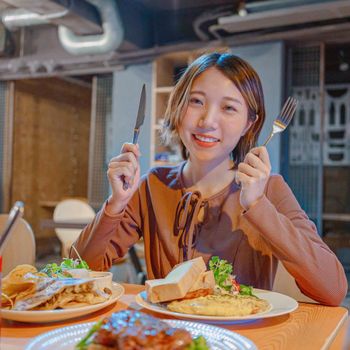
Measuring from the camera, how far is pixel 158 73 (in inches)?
195

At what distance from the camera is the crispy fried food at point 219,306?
83 centimetres

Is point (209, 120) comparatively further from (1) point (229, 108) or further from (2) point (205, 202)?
(2) point (205, 202)

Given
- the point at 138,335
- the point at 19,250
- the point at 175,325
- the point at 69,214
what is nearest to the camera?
the point at 138,335

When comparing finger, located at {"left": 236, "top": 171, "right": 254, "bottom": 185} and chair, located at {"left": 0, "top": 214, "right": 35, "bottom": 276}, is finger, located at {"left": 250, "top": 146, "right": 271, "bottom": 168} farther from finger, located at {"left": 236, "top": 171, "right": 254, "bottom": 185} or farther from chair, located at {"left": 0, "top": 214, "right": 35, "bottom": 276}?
chair, located at {"left": 0, "top": 214, "right": 35, "bottom": 276}

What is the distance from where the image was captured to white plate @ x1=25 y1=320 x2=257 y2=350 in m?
0.64

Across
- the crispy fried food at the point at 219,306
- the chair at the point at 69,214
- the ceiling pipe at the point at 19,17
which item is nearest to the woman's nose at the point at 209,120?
the crispy fried food at the point at 219,306

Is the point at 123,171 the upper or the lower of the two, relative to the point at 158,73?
lower

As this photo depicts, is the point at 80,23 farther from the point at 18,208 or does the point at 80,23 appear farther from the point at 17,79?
the point at 18,208

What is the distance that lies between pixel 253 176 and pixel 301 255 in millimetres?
215

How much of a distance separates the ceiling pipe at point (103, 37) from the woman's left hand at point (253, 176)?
3851 mm

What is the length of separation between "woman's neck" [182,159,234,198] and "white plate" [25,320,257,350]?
648mm

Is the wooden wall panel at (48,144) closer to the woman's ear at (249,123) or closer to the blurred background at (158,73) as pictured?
the blurred background at (158,73)

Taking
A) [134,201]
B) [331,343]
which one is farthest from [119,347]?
[134,201]

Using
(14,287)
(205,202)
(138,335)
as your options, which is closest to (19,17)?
(205,202)
